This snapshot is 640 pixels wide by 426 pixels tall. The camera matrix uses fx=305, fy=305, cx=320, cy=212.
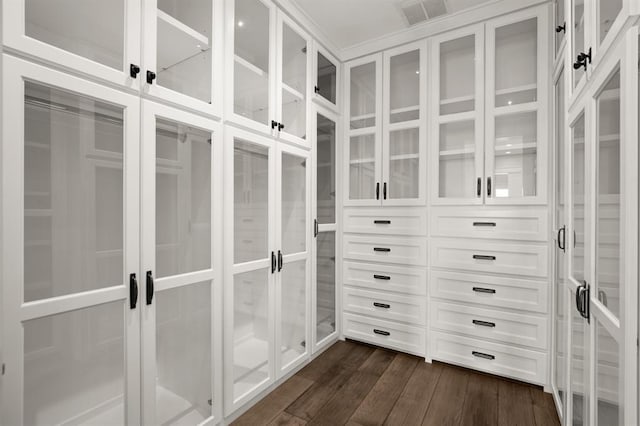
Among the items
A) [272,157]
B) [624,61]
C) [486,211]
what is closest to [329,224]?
[272,157]

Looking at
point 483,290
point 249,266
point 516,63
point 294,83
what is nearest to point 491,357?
point 483,290

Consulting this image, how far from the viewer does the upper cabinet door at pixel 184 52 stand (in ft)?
4.59

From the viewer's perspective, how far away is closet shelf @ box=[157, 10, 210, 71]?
147 cm

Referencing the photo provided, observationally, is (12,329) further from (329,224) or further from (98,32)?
(329,224)

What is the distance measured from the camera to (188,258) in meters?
1.62

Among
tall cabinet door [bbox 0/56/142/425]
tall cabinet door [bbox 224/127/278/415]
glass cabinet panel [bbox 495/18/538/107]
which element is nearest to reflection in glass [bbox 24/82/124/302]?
tall cabinet door [bbox 0/56/142/425]

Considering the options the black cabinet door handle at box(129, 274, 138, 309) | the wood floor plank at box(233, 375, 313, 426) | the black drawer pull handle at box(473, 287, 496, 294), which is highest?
the black cabinet door handle at box(129, 274, 138, 309)

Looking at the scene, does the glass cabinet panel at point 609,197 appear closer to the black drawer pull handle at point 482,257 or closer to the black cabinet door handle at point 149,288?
the black drawer pull handle at point 482,257

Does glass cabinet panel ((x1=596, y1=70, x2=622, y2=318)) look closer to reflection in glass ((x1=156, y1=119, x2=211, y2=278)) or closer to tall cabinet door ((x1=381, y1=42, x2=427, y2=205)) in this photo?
tall cabinet door ((x1=381, y1=42, x2=427, y2=205))

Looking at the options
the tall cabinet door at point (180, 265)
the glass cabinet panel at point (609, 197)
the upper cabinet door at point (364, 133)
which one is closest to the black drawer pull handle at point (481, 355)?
the upper cabinet door at point (364, 133)

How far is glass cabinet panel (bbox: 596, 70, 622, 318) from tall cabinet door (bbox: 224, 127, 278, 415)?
1.67 meters

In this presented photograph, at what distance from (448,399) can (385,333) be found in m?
0.79

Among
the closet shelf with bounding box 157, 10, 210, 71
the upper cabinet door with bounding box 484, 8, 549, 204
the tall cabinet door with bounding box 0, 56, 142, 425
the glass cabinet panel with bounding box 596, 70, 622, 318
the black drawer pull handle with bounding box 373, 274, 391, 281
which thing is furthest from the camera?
the black drawer pull handle with bounding box 373, 274, 391, 281

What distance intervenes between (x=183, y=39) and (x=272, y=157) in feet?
2.77
